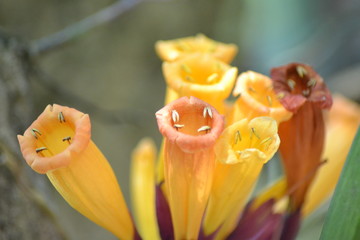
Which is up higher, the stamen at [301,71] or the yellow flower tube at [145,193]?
the stamen at [301,71]

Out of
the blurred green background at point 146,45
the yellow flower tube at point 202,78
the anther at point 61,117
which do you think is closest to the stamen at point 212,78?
the yellow flower tube at point 202,78

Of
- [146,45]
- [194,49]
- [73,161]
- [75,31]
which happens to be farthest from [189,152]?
[146,45]

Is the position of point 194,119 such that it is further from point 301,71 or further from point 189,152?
point 301,71

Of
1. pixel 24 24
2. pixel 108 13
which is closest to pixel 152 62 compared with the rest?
pixel 24 24

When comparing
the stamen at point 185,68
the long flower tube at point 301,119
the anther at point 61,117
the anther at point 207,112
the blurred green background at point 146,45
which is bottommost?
the blurred green background at point 146,45

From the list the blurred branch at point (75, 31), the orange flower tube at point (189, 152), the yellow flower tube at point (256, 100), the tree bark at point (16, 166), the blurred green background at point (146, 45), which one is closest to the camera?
the orange flower tube at point (189, 152)

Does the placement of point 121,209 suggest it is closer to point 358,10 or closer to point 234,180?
point 234,180

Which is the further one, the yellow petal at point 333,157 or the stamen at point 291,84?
the yellow petal at point 333,157

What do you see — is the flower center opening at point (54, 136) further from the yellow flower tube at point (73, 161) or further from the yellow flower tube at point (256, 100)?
the yellow flower tube at point (256, 100)
